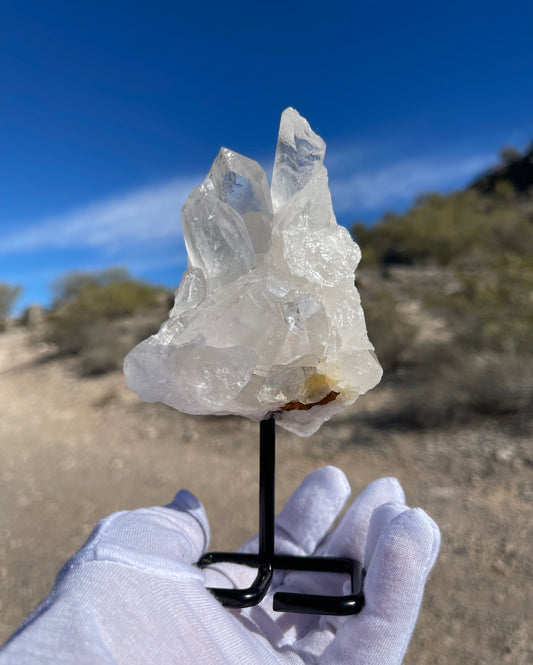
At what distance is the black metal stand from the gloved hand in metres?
0.05

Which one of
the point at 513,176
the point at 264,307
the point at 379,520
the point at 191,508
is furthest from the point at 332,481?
the point at 513,176

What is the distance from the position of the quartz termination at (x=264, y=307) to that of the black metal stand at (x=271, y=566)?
9.6 inches

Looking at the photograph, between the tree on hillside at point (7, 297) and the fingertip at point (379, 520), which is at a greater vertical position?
the tree on hillside at point (7, 297)

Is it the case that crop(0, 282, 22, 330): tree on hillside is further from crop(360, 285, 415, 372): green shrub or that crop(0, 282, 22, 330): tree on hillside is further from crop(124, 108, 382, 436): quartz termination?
crop(124, 108, 382, 436): quartz termination

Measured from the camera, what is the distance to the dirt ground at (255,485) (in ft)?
10.4

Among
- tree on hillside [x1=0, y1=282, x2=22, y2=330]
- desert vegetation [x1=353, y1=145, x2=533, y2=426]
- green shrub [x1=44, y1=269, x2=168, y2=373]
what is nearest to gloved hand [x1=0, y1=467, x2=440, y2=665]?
desert vegetation [x1=353, y1=145, x2=533, y2=426]

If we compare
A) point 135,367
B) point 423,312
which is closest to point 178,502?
point 135,367

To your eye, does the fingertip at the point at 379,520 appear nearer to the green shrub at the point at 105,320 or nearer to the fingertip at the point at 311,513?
the fingertip at the point at 311,513

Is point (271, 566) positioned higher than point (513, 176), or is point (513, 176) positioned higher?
point (513, 176)

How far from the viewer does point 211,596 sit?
1.41 m

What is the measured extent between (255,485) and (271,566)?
130 inches

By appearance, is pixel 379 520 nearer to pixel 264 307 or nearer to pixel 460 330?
pixel 264 307

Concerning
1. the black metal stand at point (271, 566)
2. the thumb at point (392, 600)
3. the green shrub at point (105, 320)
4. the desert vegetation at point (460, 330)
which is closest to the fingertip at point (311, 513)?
the black metal stand at point (271, 566)

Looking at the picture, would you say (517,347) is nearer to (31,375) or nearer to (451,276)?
(451,276)
